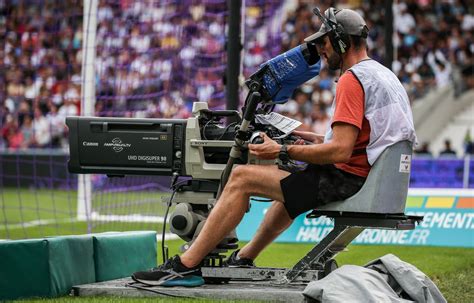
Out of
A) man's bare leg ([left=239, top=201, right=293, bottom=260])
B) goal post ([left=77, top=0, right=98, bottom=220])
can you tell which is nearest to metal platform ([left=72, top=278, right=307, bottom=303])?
man's bare leg ([left=239, top=201, right=293, bottom=260])

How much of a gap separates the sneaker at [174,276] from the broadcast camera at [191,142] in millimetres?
329

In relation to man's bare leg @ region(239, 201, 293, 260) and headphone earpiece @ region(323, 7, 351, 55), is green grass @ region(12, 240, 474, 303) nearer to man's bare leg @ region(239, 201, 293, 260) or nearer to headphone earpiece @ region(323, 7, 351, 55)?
man's bare leg @ region(239, 201, 293, 260)

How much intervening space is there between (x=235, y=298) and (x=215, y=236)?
1.26 ft

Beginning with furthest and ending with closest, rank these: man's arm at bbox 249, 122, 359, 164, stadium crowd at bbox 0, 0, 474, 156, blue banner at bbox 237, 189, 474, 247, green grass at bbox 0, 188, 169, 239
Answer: stadium crowd at bbox 0, 0, 474, 156 → green grass at bbox 0, 188, 169, 239 → blue banner at bbox 237, 189, 474, 247 → man's arm at bbox 249, 122, 359, 164

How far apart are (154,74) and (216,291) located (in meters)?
9.28

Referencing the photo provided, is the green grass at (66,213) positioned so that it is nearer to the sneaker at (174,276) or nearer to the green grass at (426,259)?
the green grass at (426,259)

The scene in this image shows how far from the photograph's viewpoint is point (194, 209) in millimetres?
6781

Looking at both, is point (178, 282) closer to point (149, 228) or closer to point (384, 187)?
point (384, 187)

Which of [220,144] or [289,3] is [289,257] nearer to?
[220,144]

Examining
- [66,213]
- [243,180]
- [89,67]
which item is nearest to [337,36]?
[243,180]

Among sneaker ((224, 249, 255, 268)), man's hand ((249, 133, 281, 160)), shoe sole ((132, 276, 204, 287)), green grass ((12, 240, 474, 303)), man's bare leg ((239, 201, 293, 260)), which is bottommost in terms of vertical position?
green grass ((12, 240, 474, 303))

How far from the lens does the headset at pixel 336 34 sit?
6.26m

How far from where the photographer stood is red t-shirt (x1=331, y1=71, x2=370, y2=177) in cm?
605

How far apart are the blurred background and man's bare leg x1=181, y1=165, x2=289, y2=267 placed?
4.17m
